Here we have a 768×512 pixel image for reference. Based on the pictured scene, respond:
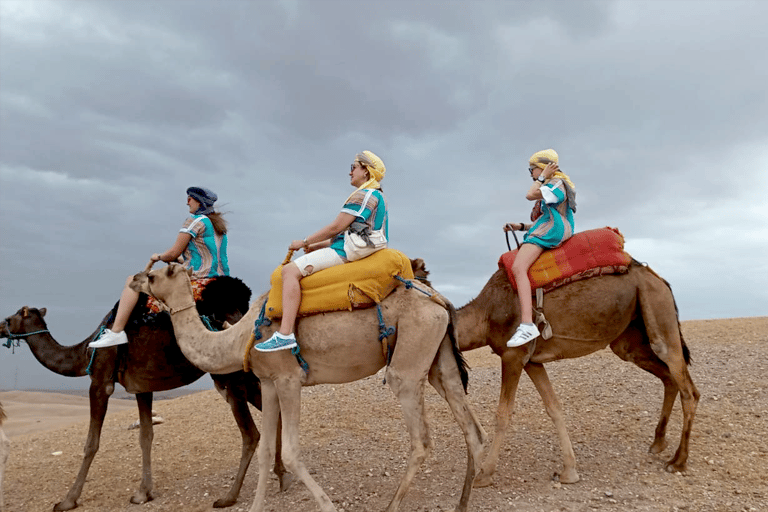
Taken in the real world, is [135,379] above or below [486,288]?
below

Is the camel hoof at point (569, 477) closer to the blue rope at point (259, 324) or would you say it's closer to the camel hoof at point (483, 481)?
the camel hoof at point (483, 481)

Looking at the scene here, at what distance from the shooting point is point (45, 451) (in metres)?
12.6

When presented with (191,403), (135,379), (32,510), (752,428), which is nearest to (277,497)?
(135,379)

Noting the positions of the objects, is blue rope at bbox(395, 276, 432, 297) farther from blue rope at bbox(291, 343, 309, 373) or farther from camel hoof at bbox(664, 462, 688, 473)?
camel hoof at bbox(664, 462, 688, 473)

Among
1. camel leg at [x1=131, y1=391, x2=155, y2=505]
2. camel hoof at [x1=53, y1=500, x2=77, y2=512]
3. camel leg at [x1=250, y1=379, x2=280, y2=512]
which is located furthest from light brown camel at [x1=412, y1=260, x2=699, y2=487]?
camel hoof at [x1=53, y1=500, x2=77, y2=512]

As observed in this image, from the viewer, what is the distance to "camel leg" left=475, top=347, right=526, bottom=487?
744 centimetres

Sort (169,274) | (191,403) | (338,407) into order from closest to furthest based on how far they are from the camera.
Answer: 1. (169,274)
2. (338,407)
3. (191,403)

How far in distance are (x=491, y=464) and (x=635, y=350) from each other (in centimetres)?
276

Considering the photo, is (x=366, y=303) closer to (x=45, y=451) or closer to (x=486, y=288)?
(x=486, y=288)

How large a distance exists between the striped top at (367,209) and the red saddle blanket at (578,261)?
87.1 inches

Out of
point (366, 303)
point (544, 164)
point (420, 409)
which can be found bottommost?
point (420, 409)

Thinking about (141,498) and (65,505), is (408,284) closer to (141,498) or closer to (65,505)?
(141,498)

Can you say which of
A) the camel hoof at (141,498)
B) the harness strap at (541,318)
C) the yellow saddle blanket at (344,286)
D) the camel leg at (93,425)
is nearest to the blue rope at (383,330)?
the yellow saddle blanket at (344,286)

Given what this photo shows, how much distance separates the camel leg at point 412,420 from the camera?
240 inches
